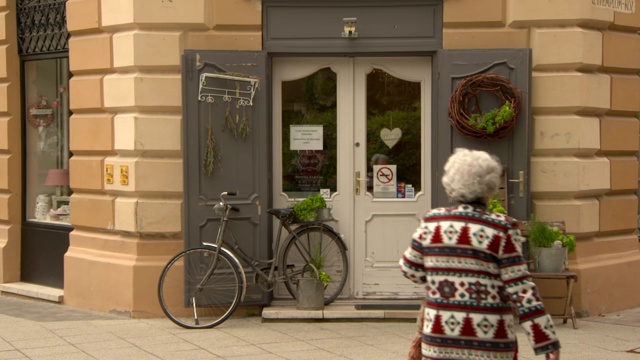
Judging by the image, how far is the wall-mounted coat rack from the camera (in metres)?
8.85

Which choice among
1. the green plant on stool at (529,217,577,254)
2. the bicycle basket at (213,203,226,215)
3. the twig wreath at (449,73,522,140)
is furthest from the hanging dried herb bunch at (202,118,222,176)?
the green plant on stool at (529,217,577,254)

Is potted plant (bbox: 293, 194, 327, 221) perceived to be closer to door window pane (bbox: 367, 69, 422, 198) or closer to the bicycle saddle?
the bicycle saddle

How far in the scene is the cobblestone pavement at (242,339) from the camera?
766cm

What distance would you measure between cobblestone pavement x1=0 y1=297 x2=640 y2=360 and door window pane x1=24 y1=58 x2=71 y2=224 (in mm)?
1794

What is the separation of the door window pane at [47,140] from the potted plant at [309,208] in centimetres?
309

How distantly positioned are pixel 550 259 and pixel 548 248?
0.10m

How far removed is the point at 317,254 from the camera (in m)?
9.03

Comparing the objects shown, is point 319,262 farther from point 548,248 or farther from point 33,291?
point 33,291

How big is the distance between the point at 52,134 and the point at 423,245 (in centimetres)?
745

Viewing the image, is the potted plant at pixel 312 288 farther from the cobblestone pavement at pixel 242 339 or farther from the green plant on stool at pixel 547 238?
the green plant on stool at pixel 547 238

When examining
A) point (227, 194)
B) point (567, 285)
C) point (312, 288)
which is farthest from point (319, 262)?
point (567, 285)

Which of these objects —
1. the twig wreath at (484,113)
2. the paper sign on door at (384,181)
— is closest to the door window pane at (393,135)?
the paper sign on door at (384,181)

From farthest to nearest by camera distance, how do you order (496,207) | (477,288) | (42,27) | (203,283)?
(42,27) < (203,283) < (496,207) < (477,288)

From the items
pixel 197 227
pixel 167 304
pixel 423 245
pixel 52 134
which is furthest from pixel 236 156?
pixel 423 245
